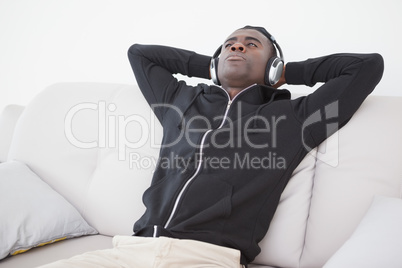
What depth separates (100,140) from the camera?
170 centimetres

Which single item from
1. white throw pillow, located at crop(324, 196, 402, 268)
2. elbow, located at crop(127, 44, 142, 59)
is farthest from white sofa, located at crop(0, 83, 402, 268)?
elbow, located at crop(127, 44, 142, 59)

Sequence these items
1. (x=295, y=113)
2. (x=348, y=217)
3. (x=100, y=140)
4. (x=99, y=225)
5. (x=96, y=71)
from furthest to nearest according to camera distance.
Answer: (x=96, y=71) → (x=100, y=140) → (x=99, y=225) → (x=295, y=113) → (x=348, y=217)

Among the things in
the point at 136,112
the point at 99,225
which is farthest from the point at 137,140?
the point at 99,225

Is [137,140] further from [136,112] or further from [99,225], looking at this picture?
[99,225]

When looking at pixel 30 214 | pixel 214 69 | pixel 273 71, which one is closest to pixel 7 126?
pixel 30 214

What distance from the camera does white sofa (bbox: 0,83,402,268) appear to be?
1281 mm

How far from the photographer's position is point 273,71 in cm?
155

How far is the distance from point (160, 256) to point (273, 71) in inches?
32.4

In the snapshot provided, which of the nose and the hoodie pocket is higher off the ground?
the nose

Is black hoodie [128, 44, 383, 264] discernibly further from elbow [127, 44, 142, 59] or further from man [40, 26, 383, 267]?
elbow [127, 44, 142, 59]

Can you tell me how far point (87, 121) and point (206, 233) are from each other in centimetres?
80

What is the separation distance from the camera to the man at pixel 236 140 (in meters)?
1.26

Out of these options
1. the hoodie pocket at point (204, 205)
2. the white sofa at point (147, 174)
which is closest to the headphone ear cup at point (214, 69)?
the white sofa at point (147, 174)

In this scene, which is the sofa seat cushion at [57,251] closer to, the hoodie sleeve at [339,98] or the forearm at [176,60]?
the forearm at [176,60]
